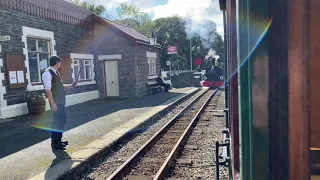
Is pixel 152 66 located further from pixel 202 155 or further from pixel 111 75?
pixel 202 155

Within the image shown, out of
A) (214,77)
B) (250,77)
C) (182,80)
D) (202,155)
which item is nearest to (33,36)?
(202,155)

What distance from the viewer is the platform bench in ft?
63.1

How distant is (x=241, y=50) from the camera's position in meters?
0.98

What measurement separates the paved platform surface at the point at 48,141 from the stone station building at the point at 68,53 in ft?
5.57

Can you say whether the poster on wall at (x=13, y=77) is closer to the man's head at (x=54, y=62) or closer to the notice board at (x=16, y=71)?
the notice board at (x=16, y=71)

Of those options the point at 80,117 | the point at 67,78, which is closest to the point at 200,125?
the point at 80,117

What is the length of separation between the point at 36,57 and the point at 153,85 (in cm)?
1003

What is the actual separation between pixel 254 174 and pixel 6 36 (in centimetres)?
1024

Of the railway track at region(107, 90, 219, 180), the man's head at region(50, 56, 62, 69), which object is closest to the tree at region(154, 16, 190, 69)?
the railway track at region(107, 90, 219, 180)

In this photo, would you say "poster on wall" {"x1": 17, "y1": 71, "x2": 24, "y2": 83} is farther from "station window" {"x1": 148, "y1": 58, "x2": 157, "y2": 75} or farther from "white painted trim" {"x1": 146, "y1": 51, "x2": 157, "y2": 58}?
"station window" {"x1": 148, "y1": 58, "x2": 157, "y2": 75}

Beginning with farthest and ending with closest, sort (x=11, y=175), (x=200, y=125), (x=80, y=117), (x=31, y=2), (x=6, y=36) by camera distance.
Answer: (x=31, y=2)
(x=80, y=117)
(x=6, y=36)
(x=200, y=125)
(x=11, y=175)

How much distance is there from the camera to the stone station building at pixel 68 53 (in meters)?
9.74

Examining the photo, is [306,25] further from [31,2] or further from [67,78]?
[67,78]

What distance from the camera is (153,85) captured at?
65.9 ft
